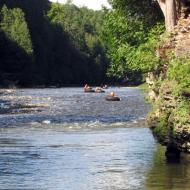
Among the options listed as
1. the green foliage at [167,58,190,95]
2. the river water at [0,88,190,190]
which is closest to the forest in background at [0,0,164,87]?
the river water at [0,88,190,190]

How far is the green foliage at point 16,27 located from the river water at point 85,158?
114m

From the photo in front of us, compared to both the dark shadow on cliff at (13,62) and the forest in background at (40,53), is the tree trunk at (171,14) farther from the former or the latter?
the dark shadow on cliff at (13,62)

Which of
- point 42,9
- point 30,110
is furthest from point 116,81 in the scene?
point 30,110

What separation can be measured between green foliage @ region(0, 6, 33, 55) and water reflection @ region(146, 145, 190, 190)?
137 m

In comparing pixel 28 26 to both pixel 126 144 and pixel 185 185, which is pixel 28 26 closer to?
pixel 126 144

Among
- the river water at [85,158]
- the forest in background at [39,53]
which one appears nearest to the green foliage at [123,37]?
the river water at [85,158]

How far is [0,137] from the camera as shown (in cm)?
3625

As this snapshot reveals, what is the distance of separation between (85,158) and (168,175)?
543cm

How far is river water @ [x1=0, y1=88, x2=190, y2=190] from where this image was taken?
20.4m

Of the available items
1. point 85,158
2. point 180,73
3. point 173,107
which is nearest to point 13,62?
point 85,158

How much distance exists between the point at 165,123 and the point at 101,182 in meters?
3.90

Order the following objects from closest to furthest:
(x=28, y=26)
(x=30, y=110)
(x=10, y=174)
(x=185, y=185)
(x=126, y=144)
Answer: (x=185, y=185)
(x=10, y=174)
(x=126, y=144)
(x=30, y=110)
(x=28, y=26)

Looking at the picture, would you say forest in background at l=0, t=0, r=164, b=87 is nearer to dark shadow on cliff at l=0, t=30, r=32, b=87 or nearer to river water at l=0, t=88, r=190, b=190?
dark shadow on cliff at l=0, t=30, r=32, b=87

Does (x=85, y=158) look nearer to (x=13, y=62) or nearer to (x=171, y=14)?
(x=171, y=14)
